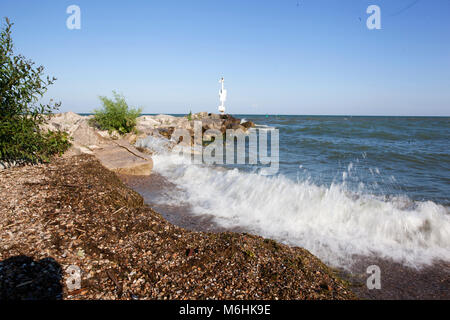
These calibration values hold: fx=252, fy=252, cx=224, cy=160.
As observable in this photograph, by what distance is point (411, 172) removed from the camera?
9.80m

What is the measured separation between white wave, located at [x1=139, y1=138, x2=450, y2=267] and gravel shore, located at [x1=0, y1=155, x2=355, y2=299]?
3.91ft

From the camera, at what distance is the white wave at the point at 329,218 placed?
429 centimetres

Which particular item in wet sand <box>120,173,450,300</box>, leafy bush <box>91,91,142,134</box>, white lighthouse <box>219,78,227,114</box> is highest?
white lighthouse <box>219,78,227,114</box>

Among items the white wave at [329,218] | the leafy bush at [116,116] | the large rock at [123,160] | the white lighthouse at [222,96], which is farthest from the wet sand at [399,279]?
the white lighthouse at [222,96]

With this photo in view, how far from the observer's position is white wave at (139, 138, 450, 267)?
4.29m

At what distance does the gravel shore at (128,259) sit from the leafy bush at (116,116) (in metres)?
9.17

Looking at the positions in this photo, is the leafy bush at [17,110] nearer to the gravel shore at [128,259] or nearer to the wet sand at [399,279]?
the gravel shore at [128,259]

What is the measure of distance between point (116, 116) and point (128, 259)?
37.6 feet

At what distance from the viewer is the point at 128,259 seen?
3.01 metres

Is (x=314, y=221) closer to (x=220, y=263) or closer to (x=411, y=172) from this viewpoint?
(x=220, y=263)

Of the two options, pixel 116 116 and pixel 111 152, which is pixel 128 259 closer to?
pixel 111 152

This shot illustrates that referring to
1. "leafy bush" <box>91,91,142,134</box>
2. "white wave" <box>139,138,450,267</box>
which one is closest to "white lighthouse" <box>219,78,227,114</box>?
"leafy bush" <box>91,91,142,134</box>

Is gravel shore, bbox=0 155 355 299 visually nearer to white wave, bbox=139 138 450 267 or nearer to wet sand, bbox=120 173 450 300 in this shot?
wet sand, bbox=120 173 450 300

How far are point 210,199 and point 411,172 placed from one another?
8.29 m
